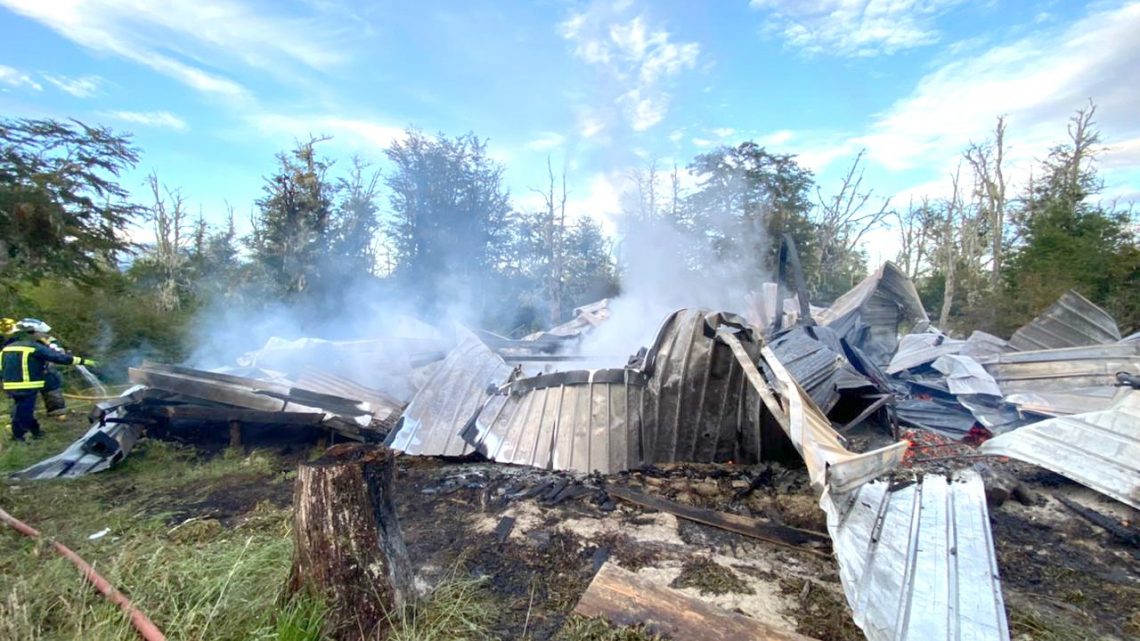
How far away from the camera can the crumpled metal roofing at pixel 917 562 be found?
210 centimetres

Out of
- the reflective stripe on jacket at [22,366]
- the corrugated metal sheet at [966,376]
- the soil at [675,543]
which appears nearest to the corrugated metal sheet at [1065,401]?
the corrugated metal sheet at [966,376]

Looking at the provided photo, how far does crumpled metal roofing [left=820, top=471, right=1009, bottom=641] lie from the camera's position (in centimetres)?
210

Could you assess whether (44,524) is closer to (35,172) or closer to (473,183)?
(35,172)

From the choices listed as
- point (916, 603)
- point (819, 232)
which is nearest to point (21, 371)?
point (916, 603)

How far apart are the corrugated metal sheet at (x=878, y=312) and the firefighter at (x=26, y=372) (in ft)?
38.4

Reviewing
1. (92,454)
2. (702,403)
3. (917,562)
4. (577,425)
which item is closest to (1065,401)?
(702,403)

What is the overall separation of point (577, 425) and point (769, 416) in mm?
1661

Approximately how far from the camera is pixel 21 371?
646cm

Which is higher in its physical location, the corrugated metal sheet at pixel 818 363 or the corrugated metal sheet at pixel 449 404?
the corrugated metal sheet at pixel 818 363

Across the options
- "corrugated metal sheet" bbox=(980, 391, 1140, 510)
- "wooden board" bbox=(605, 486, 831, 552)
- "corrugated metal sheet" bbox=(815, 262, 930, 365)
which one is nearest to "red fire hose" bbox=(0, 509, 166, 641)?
"wooden board" bbox=(605, 486, 831, 552)

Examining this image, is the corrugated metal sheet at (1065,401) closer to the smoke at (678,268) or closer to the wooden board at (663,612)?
the smoke at (678,268)

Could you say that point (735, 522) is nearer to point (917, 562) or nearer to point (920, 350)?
point (917, 562)

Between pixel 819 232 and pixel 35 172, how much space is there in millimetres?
25621

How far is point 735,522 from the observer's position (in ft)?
12.1
